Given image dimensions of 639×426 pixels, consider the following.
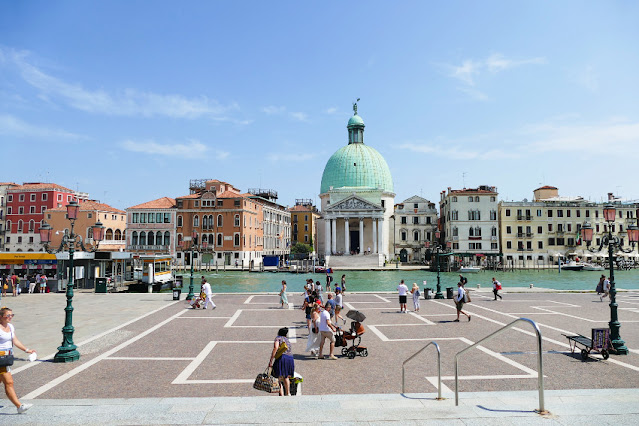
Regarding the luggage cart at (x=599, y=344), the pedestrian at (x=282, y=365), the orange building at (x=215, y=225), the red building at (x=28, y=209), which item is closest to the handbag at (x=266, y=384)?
the pedestrian at (x=282, y=365)

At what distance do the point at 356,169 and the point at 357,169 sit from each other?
21 cm

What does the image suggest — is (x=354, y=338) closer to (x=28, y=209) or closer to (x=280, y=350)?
(x=280, y=350)

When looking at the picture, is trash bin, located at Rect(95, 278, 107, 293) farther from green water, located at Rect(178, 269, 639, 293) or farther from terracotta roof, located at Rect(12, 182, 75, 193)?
terracotta roof, located at Rect(12, 182, 75, 193)

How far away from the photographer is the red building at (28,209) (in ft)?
267

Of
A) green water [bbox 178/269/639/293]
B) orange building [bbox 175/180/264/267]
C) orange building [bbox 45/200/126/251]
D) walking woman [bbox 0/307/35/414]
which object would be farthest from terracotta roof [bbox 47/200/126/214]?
walking woman [bbox 0/307/35/414]

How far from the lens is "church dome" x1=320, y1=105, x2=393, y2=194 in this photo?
312ft

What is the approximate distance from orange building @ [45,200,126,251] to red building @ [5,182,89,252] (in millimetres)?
2383

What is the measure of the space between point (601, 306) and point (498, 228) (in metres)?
59.5

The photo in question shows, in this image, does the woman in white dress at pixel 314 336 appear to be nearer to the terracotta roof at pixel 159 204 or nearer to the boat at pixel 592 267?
the terracotta roof at pixel 159 204

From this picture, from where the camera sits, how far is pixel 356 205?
290ft

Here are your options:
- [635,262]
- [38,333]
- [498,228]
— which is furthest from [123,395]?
[635,262]

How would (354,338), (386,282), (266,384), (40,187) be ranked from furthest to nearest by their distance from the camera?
(40,187) → (386,282) → (354,338) → (266,384)

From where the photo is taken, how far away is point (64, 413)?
7805 mm

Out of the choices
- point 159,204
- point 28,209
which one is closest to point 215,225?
point 159,204
